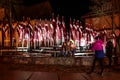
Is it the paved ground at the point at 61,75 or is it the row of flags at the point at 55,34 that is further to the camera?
the row of flags at the point at 55,34

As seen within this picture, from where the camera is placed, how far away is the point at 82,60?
21438mm

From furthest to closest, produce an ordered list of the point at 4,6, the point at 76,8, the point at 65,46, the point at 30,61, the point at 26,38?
the point at 76,8
the point at 4,6
the point at 26,38
the point at 65,46
the point at 30,61

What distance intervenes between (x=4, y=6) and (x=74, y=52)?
28310 mm

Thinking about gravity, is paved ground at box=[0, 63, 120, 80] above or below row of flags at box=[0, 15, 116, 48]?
below

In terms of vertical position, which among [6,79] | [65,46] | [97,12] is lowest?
[6,79]

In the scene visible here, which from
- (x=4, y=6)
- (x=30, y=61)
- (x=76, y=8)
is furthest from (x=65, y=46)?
(x=76, y=8)

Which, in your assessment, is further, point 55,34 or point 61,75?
point 55,34

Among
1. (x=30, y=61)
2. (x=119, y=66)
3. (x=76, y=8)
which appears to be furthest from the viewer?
(x=76, y=8)

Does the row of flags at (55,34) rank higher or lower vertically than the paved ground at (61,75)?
higher

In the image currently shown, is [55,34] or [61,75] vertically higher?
[55,34]

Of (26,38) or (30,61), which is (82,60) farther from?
(26,38)

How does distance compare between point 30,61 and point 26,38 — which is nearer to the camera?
point 30,61

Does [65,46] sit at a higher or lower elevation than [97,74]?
higher

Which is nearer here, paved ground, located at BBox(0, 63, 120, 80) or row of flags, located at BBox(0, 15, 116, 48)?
paved ground, located at BBox(0, 63, 120, 80)
